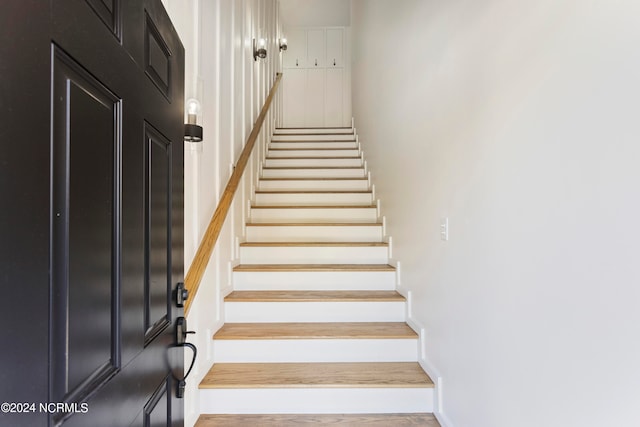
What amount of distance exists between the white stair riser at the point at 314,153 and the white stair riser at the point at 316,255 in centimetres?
187

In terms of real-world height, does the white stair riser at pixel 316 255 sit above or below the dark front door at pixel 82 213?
below

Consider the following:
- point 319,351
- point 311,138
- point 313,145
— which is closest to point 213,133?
point 319,351

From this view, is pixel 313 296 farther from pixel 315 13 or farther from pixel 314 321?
pixel 315 13

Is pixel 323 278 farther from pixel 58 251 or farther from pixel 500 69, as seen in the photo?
pixel 58 251

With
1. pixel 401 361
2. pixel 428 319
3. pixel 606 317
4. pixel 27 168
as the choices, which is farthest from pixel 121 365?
pixel 401 361

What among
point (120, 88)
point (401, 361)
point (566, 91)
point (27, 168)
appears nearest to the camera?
point (27, 168)

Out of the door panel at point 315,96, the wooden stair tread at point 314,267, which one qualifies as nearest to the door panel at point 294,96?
the door panel at point 315,96

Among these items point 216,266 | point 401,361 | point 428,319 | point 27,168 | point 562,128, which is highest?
point 562,128

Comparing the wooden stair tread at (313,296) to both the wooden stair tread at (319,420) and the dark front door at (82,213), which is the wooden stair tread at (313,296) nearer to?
the wooden stair tread at (319,420)

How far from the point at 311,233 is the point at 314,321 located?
36.9 inches

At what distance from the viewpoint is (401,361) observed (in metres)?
1.97

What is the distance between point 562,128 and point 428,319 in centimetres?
123

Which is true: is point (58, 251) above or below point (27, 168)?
below

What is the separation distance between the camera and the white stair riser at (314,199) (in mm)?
3436
